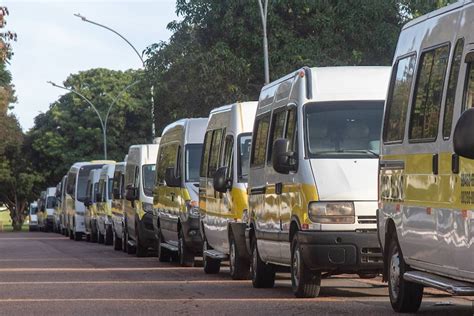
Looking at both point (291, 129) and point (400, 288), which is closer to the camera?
point (400, 288)

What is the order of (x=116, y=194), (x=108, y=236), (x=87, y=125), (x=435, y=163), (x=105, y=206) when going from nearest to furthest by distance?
(x=435, y=163)
(x=116, y=194)
(x=108, y=236)
(x=105, y=206)
(x=87, y=125)

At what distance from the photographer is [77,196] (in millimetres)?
54625

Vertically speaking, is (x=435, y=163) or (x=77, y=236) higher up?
(x=435, y=163)

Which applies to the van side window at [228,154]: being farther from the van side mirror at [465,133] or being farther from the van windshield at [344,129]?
the van side mirror at [465,133]

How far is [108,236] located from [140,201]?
1148 centimetres

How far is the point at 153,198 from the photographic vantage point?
3067 centimetres

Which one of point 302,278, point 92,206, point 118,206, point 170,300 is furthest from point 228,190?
point 92,206

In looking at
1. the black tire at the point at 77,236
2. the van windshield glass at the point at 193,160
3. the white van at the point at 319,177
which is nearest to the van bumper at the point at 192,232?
the van windshield glass at the point at 193,160

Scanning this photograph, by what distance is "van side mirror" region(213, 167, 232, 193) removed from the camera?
21906 mm

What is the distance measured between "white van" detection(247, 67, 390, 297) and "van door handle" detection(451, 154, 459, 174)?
429 centimetres

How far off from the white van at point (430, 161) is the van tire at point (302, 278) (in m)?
1.93

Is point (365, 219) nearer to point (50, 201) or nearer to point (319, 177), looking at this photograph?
point (319, 177)

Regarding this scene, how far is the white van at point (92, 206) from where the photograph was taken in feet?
159

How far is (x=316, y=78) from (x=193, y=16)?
83.1ft
